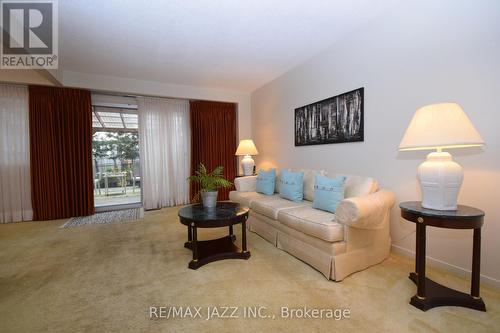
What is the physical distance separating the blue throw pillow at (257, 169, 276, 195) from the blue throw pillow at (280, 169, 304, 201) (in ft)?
0.95

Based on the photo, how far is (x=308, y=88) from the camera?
354 centimetres

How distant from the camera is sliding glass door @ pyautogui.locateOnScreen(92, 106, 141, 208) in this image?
4643 millimetres

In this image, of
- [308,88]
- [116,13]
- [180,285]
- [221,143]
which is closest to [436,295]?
[180,285]

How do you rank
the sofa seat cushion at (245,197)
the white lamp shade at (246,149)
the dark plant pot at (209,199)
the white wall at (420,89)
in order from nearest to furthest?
the white wall at (420,89) → the dark plant pot at (209,199) → the sofa seat cushion at (245,197) → the white lamp shade at (246,149)

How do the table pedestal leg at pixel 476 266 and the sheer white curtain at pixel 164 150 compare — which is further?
the sheer white curtain at pixel 164 150

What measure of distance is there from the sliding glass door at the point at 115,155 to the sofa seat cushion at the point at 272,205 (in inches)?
119

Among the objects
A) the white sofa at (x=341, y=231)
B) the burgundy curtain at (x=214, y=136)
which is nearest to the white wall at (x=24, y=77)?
the burgundy curtain at (x=214, y=136)

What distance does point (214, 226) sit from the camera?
213 cm

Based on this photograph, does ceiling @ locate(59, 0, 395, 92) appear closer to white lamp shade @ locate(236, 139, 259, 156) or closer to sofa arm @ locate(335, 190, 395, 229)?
white lamp shade @ locate(236, 139, 259, 156)

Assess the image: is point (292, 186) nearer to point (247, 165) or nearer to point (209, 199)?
point (209, 199)

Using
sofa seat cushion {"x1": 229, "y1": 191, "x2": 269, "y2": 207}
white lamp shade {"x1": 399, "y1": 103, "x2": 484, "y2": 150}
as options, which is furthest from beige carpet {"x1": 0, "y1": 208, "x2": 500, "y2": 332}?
white lamp shade {"x1": 399, "y1": 103, "x2": 484, "y2": 150}

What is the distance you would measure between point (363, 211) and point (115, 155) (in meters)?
4.87

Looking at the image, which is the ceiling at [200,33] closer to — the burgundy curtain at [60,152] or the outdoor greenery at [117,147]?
the burgundy curtain at [60,152]

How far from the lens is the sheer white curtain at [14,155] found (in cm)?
370
